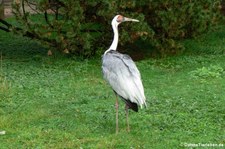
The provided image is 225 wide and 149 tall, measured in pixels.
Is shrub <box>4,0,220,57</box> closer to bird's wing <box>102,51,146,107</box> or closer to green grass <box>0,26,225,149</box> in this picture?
green grass <box>0,26,225,149</box>

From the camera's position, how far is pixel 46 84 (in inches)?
343

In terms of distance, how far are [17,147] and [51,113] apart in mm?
1361

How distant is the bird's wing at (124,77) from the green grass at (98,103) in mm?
478

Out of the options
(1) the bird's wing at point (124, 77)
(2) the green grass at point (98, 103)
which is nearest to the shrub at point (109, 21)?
(2) the green grass at point (98, 103)

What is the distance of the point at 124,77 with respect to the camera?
19.8 ft

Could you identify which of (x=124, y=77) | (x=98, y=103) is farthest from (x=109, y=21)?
(x=124, y=77)

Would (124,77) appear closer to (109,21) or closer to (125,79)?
(125,79)

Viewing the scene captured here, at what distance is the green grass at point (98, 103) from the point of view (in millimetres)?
5977

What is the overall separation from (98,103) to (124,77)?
1.56 metres

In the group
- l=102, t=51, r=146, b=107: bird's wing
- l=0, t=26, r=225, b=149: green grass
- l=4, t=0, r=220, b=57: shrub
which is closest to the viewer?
l=102, t=51, r=146, b=107: bird's wing

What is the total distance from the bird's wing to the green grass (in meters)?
0.48

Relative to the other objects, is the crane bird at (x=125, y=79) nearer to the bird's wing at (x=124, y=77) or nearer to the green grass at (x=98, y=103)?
the bird's wing at (x=124, y=77)

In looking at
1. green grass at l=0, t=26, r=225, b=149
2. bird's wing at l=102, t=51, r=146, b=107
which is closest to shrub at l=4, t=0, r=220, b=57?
green grass at l=0, t=26, r=225, b=149

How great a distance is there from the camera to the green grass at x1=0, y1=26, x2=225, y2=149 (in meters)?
5.98
